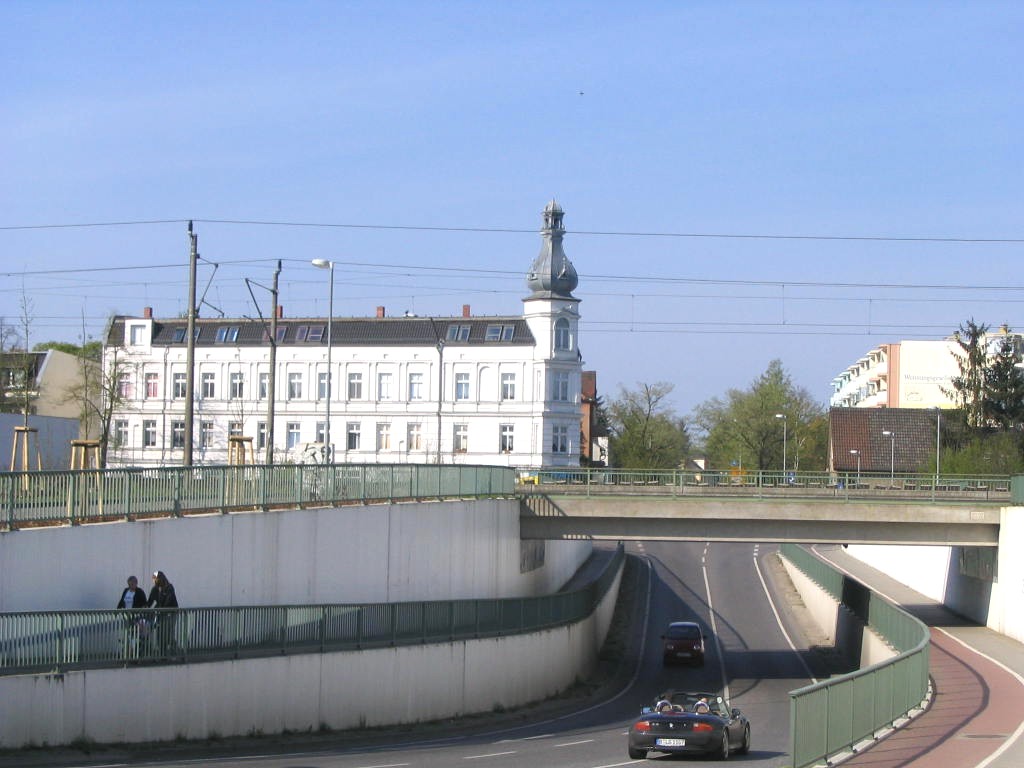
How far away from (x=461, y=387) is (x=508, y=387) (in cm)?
291

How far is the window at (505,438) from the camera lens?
85.0 meters

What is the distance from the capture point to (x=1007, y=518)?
153 feet

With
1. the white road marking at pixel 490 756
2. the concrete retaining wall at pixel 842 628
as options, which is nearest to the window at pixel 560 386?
the concrete retaining wall at pixel 842 628

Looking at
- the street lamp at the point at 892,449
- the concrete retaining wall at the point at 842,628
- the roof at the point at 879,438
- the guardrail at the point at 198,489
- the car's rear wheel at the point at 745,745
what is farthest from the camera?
the roof at the point at 879,438

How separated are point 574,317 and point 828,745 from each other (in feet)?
215

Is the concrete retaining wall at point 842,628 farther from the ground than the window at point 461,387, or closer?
closer

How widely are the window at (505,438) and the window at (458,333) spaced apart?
587 cm

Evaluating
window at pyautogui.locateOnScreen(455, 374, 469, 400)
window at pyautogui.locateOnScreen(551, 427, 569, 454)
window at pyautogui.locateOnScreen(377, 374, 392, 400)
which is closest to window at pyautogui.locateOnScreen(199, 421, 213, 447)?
window at pyautogui.locateOnScreen(377, 374, 392, 400)

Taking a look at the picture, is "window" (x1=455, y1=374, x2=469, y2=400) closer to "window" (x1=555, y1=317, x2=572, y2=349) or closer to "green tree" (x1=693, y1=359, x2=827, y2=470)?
"window" (x1=555, y1=317, x2=572, y2=349)

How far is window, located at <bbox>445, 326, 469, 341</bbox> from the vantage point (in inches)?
3391

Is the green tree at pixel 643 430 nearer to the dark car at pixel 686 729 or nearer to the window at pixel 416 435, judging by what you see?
the window at pixel 416 435

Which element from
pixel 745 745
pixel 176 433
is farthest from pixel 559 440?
pixel 745 745

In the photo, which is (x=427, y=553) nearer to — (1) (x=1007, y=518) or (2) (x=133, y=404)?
(1) (x=1007, y=518)

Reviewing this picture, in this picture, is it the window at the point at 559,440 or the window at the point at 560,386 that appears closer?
the window at the point at 560,386
